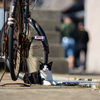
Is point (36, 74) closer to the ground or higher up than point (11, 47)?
closer to the ground

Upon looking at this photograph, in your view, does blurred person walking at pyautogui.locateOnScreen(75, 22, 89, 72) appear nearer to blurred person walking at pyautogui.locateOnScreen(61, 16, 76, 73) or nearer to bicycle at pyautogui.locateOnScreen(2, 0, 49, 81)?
A: blurred person walking at pyautogui.locateOnScreen(61, 16, 76, 73)

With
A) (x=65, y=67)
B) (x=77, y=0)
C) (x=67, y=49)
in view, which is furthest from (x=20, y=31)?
(x=77, y=0)

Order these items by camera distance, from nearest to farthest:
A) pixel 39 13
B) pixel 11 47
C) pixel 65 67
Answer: pixel 11 47, pixel 65 67, pixel 39 13

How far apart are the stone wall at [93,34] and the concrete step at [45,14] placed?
3.23 metres

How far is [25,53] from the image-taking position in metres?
4.36

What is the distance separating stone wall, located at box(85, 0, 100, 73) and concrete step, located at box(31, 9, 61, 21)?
3.23m

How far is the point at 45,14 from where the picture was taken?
9234 millimetres

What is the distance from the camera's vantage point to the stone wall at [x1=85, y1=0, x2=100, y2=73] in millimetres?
12092

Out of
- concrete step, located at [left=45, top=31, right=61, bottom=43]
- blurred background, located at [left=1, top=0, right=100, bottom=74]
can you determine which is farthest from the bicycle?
blurred background, located at [left=1, top=0, right=100, bottom=74]

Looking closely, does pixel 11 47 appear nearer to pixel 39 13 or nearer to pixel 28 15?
pixel 28 15

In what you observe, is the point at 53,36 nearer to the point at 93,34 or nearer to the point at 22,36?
the point at 22,36

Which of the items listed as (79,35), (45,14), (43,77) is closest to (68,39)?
(79,35)

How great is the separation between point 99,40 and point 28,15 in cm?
771

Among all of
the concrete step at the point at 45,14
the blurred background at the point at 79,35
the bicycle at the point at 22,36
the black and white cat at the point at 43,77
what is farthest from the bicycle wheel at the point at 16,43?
the concrete step at the point at 45,14
